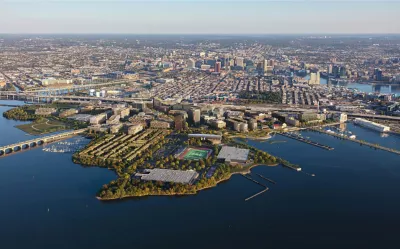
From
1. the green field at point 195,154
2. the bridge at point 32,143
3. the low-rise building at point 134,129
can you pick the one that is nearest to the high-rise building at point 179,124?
the low-rise building at point 134,129

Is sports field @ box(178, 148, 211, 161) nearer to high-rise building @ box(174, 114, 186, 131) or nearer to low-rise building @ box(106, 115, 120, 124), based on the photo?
high-rise building @ box(174, 114, 186, 131)

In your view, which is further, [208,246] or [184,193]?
[184,193]

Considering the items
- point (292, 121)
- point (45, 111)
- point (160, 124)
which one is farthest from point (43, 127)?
point (292, 121)

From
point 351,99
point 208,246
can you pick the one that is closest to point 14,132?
point 208,246

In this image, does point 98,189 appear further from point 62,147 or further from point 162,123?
point 162,123

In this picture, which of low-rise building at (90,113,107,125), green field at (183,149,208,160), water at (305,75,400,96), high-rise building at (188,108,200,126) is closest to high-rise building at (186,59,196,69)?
water at (305,75,400,96)
